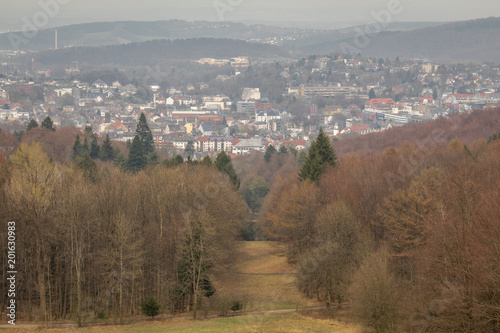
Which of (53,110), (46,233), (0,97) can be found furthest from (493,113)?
(0,97)

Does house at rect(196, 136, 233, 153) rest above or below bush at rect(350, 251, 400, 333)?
below

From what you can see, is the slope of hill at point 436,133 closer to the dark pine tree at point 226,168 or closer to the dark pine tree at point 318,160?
the dark pine tree at point 226,168

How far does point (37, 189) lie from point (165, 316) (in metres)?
6.75

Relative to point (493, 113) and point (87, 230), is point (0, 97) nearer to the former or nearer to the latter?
point (493, 113)

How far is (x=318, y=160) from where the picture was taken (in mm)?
36125

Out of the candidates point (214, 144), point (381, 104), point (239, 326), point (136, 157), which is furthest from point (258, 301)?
point (381, 104)

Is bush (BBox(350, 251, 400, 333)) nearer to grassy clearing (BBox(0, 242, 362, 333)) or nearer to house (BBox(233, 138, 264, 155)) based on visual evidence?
grassy clearing (BBox(0, 242, 362, 333))

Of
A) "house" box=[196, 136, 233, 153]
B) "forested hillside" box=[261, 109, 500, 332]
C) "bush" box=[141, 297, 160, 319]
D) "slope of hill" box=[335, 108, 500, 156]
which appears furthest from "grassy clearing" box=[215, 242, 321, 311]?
"house" box=[196, 136, 233, 153]

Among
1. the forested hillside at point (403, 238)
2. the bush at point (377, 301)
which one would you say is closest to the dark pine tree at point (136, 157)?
the forested hillside at point (403, 238)

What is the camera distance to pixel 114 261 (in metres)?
23.5

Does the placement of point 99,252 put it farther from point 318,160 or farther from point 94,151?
point 94,151

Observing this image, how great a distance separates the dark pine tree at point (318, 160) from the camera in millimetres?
35938

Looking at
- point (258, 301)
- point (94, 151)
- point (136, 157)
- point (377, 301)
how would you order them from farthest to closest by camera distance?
point (94, 151) → point (136, 157) → point (258, 301) → point (377, 301)

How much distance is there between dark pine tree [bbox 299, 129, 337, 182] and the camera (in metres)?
35.9
